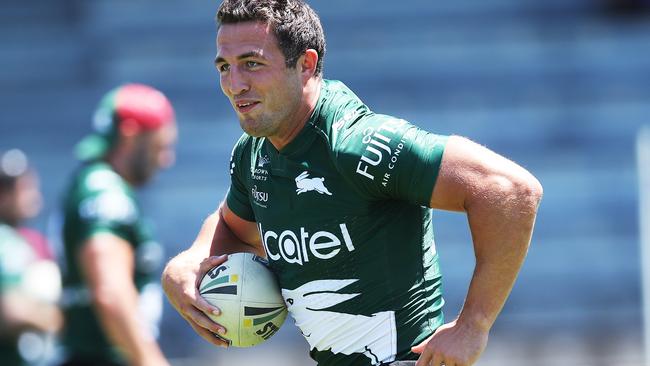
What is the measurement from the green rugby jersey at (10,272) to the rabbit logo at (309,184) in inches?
108

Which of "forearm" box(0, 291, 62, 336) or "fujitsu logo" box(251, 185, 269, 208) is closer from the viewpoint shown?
"fujitsu logo" box(251, 185, 269, 208)

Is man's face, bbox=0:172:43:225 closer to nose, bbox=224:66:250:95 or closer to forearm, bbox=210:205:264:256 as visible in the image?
forearm, bbox=210:205:264:256

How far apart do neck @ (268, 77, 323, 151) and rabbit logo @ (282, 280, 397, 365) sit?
511 millimetres

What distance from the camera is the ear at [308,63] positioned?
12.5 ft

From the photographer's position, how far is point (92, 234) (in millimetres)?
5742

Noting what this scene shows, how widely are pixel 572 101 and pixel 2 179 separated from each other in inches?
314

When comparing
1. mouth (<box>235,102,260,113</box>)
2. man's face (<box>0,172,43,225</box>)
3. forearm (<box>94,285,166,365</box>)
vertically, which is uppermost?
man's face (<box>0,172,43,225</box>)

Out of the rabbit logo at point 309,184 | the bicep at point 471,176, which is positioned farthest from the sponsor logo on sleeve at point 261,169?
the bicep at point 471,176

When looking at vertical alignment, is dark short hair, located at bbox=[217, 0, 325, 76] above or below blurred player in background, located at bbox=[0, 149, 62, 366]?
above

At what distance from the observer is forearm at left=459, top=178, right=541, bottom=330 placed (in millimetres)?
3406

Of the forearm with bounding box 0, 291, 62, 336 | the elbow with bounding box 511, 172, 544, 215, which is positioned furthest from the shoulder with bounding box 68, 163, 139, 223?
the elbow with bounding box 511, 172, 544, 215

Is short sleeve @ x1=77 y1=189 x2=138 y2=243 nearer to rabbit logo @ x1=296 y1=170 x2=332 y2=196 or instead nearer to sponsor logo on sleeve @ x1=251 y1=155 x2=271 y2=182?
sponsor logo on sleeve @ x1=251 y1=155 x2=271 y2=182

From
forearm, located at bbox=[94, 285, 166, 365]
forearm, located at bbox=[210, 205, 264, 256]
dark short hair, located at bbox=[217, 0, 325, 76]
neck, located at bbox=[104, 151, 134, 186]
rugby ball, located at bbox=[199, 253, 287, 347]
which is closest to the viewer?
dark short hair, located at bbox=[217, 0, 325, 76]

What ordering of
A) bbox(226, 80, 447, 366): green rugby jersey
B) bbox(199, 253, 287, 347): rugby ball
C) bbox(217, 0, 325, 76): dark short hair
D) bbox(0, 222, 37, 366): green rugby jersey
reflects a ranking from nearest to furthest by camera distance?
1. bbox(226, 80, 447, 366): green rugby jersey
2. bbox(217, 0, 325, 76): dark short hair
3. bbox(199, 253, 287, 347): rugby ball
4. bbox(0, 222, 37, 366): green rugby jersey
